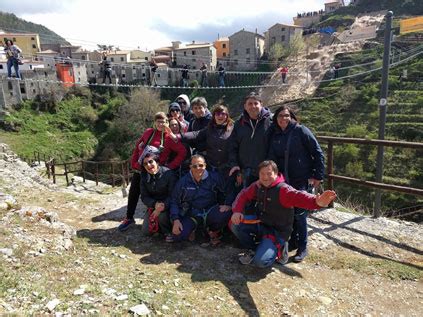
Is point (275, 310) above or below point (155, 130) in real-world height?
below

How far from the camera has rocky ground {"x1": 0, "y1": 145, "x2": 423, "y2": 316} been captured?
3.01 meters

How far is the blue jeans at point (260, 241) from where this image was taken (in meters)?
3.69

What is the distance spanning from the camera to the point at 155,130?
16.4 feet

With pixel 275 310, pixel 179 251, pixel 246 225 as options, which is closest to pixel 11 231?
pixel 179 251

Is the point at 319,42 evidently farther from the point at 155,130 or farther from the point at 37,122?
the point at 155,130

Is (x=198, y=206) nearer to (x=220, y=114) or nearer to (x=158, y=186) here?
(x=158, y=186)

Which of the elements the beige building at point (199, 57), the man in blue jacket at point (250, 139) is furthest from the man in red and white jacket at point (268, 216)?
the beige building at point (199, 57)

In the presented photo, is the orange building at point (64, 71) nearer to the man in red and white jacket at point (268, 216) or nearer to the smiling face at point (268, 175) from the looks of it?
the man in red and white jacket at point (268, 216)

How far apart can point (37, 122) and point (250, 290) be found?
120ft

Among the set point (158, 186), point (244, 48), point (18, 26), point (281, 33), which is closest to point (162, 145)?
point (158, 186)

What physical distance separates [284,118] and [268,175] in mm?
780

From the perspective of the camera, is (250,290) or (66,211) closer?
(250,290)

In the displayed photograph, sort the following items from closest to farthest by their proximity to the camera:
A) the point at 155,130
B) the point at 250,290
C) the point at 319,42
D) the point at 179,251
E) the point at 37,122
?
the point at 250,290 → the point at 179,251 → the point at 155,130 → the point at 37,122 → the point at 319,42

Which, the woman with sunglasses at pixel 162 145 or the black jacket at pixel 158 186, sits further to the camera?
the woman with sunglasses at pixel 162 145
